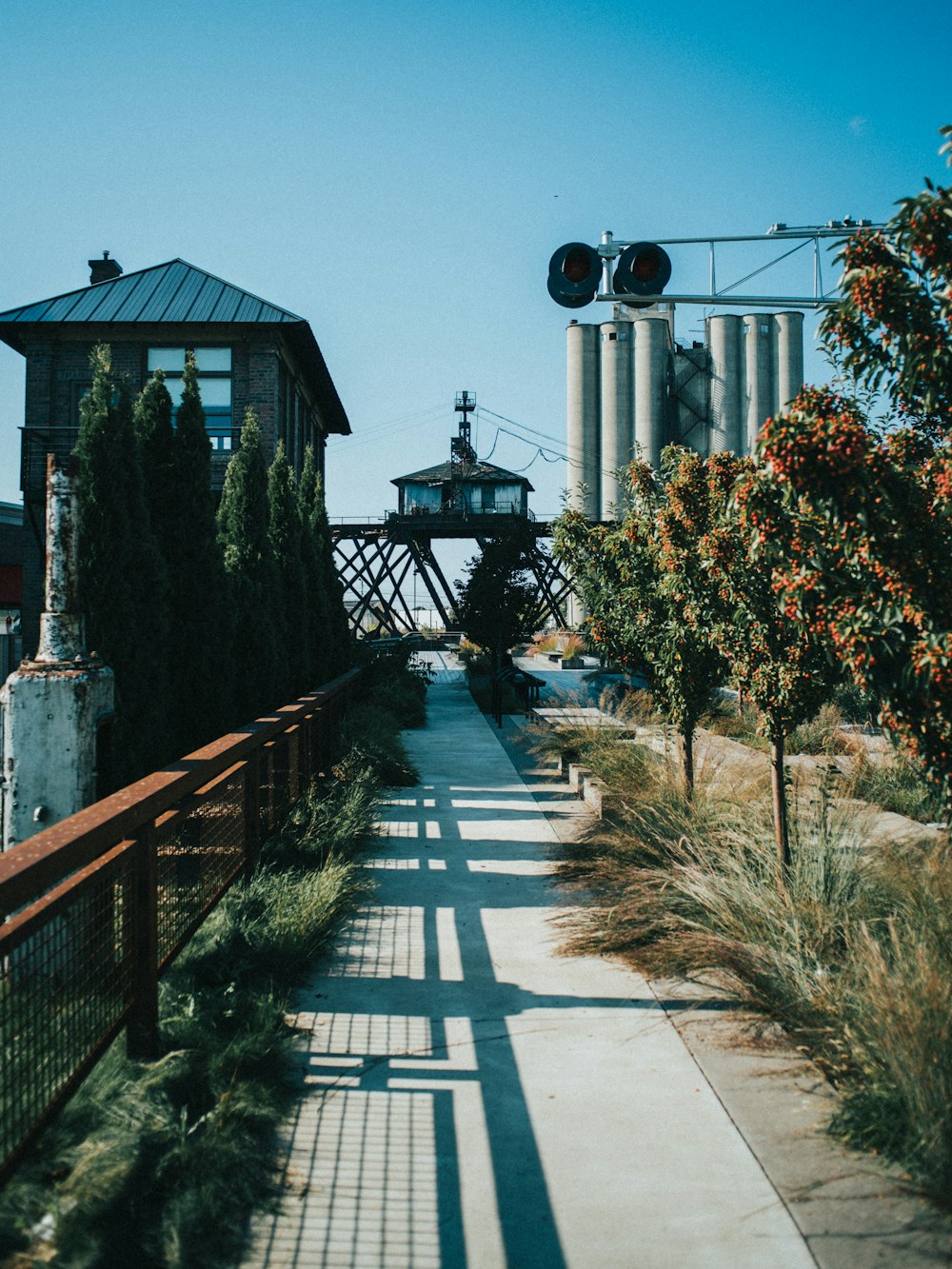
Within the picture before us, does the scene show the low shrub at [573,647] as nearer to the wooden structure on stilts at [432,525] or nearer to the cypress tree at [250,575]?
the wooden structure on stilts at [432,525]

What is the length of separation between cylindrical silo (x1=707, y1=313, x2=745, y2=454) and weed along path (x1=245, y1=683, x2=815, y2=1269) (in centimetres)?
4509

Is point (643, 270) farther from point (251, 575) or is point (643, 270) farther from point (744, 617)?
point (251, 575)

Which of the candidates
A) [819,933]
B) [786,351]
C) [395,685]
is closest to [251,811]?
[819,933]

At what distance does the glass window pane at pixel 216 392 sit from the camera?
20641 mm

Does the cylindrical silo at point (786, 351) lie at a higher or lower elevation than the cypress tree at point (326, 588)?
higher

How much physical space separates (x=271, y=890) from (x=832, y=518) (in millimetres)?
3895

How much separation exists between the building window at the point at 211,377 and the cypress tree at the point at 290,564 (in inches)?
277

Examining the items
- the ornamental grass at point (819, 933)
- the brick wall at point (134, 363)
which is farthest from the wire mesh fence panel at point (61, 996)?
the brick wall at point (134, 363)

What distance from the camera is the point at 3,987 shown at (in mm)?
2744

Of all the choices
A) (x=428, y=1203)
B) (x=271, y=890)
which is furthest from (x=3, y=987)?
(x=271, y=890)

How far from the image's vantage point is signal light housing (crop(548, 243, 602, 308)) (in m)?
8.98

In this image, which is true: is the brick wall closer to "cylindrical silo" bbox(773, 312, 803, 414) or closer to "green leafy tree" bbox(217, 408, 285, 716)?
"green leafy tree" bbox(217, 408, 285, 716)

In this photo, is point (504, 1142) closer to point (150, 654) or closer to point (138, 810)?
point (138, 810)

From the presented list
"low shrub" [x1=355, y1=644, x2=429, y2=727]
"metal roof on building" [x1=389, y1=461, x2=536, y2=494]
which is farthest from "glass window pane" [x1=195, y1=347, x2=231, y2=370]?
"metal roof on building" [x1=389, y1=461, x2=536, y2=494]
